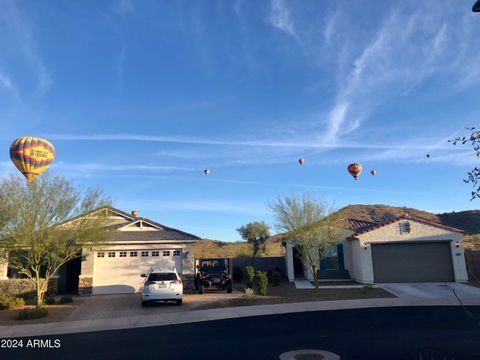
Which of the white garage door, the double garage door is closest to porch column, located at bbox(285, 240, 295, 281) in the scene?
the double garage door

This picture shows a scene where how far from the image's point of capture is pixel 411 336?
9.41 metres

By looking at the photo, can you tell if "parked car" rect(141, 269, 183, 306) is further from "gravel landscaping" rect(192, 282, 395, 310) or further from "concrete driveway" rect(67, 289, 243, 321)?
"gravel landscaping" rect(192, 282, 395, 310)

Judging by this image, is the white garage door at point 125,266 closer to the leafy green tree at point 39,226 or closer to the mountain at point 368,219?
the leafy green tree at point 39,226

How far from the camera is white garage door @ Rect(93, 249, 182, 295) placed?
22.3 meters

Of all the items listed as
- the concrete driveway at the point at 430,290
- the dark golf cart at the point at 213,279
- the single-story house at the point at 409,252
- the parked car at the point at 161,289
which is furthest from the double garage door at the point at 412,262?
the parked car at the point at 161,289

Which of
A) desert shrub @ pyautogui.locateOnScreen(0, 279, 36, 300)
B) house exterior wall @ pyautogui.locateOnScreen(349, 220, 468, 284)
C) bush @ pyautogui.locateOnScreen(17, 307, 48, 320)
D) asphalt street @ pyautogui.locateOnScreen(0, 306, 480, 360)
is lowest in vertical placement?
asphalt street @ pyautogui.locateOnScreen(0, 306, 480, 360)

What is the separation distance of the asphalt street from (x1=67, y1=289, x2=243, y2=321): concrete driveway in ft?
11.5

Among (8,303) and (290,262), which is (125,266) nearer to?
(8,303)

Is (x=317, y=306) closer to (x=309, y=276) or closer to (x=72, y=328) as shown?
(x=72, y=328)

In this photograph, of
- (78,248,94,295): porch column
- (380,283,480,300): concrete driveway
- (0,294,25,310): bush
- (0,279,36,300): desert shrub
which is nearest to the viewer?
(0,294,25,310): bush

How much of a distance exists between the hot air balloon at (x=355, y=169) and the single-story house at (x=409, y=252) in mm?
6485

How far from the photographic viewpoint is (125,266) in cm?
2273

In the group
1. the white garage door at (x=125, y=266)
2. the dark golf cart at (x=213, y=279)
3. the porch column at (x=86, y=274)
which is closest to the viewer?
Result: the dark golf cart at (x=213, y=279)

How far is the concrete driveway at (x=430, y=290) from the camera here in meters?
18.0
